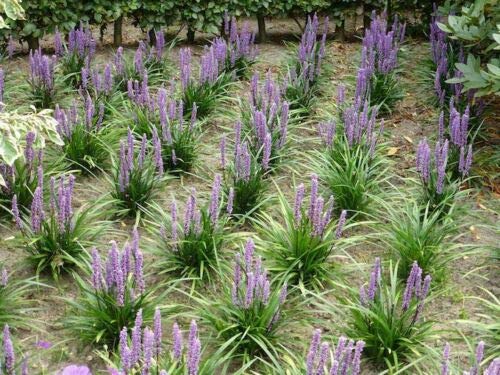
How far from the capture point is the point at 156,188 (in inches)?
199

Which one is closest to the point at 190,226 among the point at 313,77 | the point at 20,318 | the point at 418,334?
the point at 20,318

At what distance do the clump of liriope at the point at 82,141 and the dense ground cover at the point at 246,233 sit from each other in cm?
2

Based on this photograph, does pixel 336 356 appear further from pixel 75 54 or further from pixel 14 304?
pixel 75 54

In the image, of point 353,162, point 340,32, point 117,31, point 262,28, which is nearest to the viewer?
point 353,162

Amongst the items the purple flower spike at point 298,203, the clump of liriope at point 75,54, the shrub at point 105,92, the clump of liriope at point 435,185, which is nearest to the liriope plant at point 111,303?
the purple flower spike at point 298,203

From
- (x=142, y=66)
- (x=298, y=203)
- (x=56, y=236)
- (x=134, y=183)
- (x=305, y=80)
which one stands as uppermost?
(x=142, y=66)

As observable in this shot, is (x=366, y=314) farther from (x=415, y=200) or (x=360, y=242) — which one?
(x=415, y=200)

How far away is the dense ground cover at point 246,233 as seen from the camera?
3.65 meters

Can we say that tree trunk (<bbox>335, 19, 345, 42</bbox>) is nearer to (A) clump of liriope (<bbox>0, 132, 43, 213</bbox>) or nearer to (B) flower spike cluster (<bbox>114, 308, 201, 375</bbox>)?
(A) clump of liriope (<bbox>0, 132, 43, 213</bbox>)

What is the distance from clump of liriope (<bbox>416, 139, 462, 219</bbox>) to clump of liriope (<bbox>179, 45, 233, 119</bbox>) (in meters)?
2.11

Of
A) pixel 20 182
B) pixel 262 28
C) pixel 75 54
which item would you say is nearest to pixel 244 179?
pixel 20 182

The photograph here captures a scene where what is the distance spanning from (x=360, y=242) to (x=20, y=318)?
2257mm

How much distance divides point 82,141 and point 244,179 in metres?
1.38

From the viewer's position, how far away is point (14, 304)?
385 centimetres
